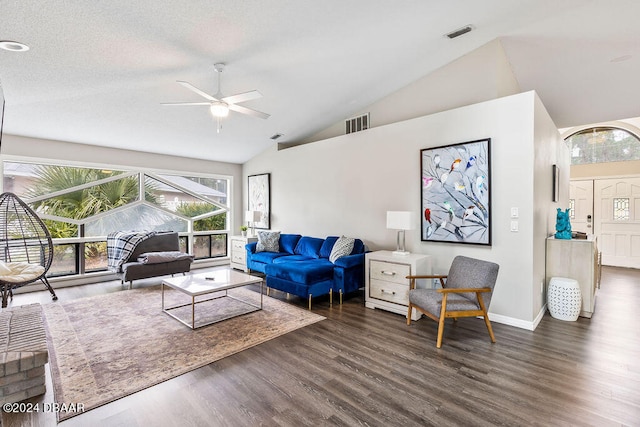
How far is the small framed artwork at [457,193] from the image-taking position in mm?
3695

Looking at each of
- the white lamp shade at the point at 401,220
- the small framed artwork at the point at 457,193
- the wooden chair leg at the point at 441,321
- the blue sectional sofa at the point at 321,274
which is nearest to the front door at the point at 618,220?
the small framed artwork at the point at 457,193

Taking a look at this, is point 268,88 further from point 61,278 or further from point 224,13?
point 61,278

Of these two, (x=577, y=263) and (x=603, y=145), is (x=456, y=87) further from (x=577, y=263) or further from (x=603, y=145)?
(x=603, y=145)

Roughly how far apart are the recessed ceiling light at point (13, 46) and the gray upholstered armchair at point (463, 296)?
184 inches

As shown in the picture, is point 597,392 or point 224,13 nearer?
point 597,392

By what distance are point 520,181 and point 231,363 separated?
3603 mm

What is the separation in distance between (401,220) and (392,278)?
2.55 ft

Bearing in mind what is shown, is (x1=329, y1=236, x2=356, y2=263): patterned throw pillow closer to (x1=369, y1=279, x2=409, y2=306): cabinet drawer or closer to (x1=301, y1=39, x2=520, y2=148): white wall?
(x1=369, y1=279, x2=409, y2=306): cabinet drawer

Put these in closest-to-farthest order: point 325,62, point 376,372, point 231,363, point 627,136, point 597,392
Result: 1. point 597,392
2. point 376,372
3. point 231,363
4. point 325,62
5. point 627,136

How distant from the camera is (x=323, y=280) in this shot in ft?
14.2

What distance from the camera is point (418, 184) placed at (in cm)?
439

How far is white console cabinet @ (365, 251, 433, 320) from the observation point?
3816 mm

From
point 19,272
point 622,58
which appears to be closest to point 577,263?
point 622,58

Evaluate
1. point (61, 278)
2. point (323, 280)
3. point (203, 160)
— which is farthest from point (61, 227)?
point (323, 280)
